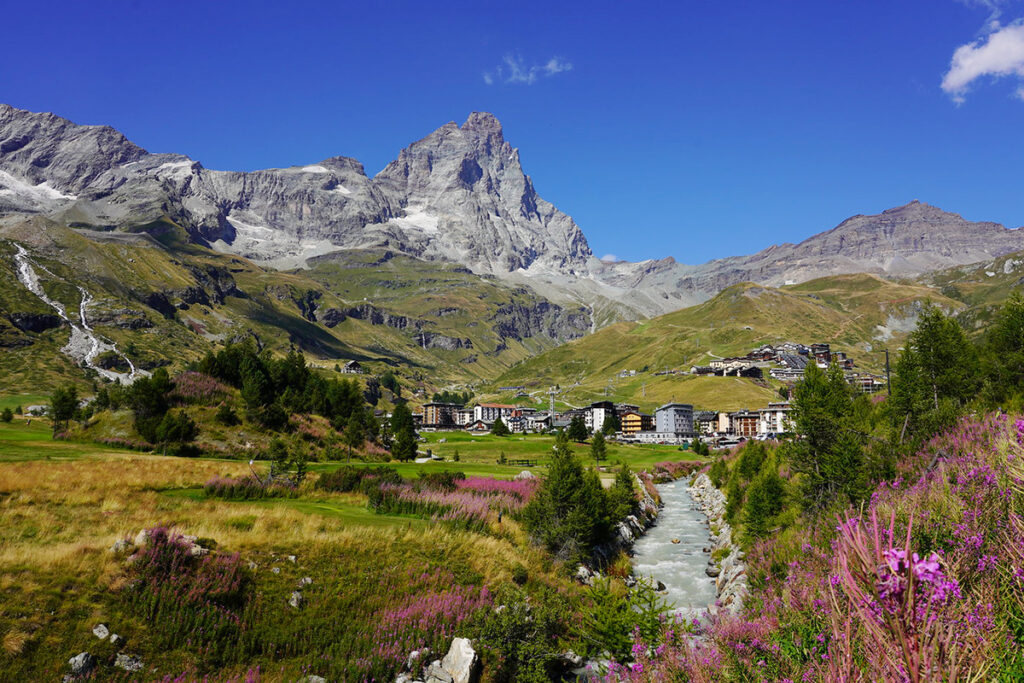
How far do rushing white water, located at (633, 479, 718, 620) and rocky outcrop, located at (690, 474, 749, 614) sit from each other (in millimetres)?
646

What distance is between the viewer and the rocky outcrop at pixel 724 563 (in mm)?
24156

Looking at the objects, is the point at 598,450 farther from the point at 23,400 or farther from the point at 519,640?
the point at 23,400

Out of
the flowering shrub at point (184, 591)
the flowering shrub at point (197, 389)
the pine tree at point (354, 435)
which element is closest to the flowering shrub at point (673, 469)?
the pine tree at point (354, 435)

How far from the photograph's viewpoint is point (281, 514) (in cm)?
1986

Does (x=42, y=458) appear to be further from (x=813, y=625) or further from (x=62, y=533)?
(x=813, y=625)

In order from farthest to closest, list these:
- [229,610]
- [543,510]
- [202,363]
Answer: [202,363]
[543,510]
[229,610]

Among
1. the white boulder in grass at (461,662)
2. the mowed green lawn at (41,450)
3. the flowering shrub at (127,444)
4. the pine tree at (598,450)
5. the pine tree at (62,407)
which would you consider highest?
the pine tree at (62,407)

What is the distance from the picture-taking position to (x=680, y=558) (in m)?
36.6

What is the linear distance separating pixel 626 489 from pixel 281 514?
30.8m

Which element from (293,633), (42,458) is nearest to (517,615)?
(293,633)

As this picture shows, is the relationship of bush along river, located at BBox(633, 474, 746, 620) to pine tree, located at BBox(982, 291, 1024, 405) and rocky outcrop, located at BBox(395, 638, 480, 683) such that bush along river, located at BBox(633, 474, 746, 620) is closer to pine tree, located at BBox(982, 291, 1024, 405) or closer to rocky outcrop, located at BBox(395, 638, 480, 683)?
rocky outcrop, located at BBox(395, 638, 480, 683)

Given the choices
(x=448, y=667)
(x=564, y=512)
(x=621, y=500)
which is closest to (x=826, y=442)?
(x=621, y=500)

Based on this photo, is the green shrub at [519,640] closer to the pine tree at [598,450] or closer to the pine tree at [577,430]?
the pine tree at [598,450]

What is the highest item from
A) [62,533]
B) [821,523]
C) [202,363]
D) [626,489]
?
[202,363]
